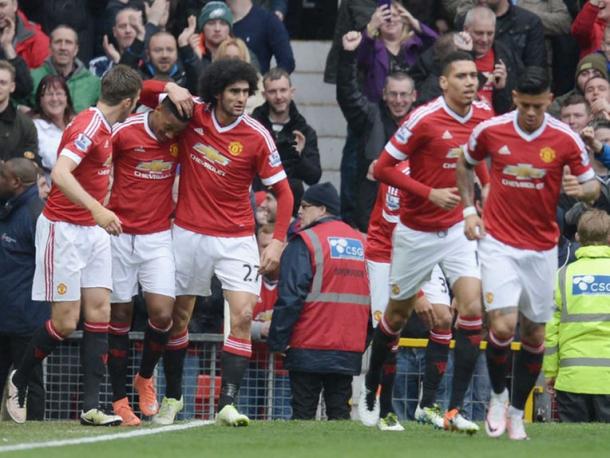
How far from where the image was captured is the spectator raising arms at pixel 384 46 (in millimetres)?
16938

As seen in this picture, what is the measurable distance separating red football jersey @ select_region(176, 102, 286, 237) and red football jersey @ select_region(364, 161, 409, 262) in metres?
1.61

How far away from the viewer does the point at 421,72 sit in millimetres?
17203

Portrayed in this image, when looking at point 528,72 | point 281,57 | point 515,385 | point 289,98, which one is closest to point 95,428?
point 515,385

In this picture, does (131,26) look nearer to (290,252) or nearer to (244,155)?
(290,252)

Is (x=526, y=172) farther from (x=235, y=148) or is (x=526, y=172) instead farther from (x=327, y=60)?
(x=327, y=60)

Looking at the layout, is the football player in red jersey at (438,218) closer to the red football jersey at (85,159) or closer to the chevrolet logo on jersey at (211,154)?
the chevrolet logo on jersey at (211,154)

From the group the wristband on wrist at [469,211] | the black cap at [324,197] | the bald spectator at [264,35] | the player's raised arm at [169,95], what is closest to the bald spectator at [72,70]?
the bald spectator at [264,35]

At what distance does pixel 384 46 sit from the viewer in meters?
17.2

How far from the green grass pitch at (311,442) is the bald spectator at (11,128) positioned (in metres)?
3.82

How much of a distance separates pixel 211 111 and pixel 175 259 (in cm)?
113

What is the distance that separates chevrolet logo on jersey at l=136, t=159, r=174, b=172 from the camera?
12312 millimetres

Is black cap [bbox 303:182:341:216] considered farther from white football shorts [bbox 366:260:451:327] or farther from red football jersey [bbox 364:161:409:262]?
white football shorts [bbox 366:260:451:327]

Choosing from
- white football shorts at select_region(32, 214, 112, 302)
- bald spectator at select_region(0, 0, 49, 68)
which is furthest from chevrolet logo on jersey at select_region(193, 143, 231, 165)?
bald spectator at select_region(0, 0, 49, 68)

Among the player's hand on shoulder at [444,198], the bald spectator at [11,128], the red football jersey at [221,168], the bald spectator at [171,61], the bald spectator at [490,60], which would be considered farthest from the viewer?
the bald spectator at [490,60]
